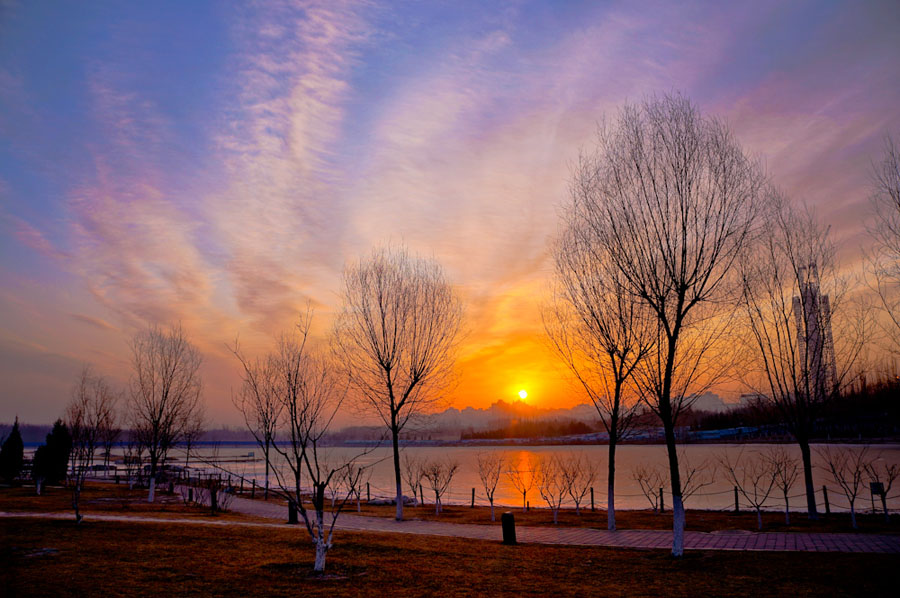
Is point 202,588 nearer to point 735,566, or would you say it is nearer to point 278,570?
point 278,570

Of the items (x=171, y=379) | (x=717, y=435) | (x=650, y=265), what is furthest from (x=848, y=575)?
(x=717, y=435)

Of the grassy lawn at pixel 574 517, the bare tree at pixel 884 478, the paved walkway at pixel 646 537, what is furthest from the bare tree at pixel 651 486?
the bare tree at pixel 884 478

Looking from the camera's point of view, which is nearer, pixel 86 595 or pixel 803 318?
pixel 86 595

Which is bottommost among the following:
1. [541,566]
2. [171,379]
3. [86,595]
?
[541,566]

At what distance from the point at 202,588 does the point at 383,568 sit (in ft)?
12.4

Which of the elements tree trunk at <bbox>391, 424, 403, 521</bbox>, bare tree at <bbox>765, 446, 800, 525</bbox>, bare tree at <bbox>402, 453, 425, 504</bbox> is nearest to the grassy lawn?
bare tree at <bbox>765, 446, 800, 525</bbox>

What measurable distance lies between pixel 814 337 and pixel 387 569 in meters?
19.1

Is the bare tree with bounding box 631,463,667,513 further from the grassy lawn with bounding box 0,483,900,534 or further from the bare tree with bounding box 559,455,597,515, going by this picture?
the bare tree with bounding box 559,455,597,515

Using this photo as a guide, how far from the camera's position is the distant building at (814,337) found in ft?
72.3

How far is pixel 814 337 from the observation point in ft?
73.1

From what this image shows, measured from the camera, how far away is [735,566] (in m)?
11.9

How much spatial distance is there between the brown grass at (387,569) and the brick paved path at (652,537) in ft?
4.99

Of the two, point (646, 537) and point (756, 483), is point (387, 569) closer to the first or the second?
point (646, 537)

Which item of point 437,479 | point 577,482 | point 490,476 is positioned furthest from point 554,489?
point 437,479
